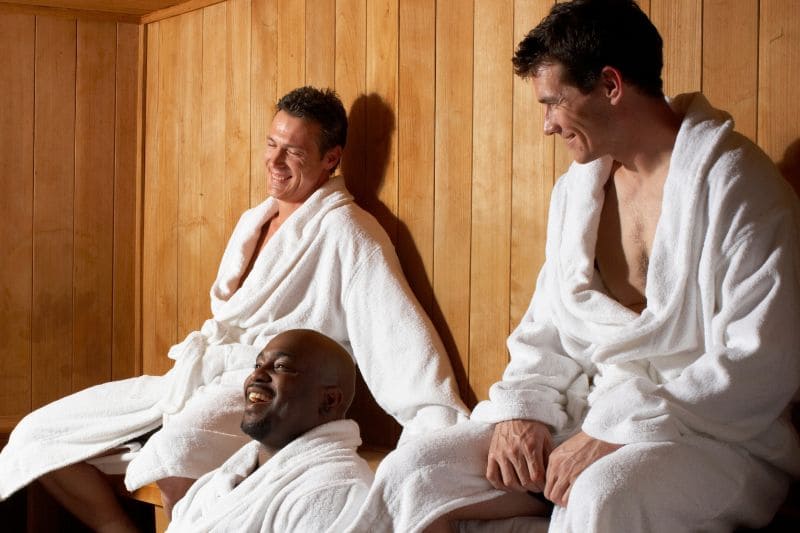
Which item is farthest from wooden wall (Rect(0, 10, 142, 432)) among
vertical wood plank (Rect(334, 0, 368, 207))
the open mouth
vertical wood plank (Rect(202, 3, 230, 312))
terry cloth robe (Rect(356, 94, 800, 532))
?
terry cloth robe (Rect(356, 94, 800, 532))

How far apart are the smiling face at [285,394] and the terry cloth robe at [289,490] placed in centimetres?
3

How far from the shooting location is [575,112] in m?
2.08

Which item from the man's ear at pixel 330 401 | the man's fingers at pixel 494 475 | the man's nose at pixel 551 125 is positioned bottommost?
the man's fingers at pixel 494 475

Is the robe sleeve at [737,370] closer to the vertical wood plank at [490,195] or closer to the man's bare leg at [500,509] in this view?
the man's bare leg at [500,509]

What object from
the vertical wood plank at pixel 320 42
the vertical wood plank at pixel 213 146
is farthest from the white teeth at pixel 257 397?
the vertical wood plank at pixel 213 146

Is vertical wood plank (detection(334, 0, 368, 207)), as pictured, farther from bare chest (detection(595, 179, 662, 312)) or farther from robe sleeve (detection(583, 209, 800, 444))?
robe sleeve (detection(583, 209, 800, 444))

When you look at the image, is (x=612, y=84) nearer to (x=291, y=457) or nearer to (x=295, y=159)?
(x=291, y=457)

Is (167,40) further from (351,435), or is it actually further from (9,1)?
(351,435)

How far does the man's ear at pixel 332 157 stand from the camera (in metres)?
3.10

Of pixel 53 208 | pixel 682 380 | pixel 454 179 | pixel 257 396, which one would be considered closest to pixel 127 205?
pixel 53 208

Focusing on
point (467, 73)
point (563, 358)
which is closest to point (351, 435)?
point (563, 358)

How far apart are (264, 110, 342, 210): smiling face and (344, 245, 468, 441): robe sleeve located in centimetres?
32

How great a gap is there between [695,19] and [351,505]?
1265 mm

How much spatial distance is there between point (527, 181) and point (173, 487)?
1119mm
